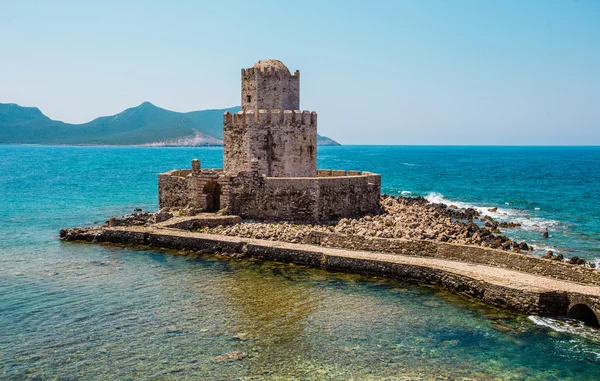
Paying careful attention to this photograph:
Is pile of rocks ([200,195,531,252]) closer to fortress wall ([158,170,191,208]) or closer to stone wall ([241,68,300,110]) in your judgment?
fortress wall ([158,170,191,208])

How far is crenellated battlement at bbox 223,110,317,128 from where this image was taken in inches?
1177

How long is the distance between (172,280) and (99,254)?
5.91m

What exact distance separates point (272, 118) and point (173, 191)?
7.26 m

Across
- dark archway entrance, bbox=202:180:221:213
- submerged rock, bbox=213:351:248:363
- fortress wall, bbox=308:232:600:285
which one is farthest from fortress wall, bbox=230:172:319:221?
submerged rock, bbox=213:351:248:363

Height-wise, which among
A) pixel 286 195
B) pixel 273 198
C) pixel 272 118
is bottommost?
pixel 273 198

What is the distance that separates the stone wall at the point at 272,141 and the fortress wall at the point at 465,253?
285 inches

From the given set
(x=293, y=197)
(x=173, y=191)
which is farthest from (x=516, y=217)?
(x=173, y=191)

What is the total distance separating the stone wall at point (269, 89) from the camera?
30375mm

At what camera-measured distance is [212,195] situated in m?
30.8

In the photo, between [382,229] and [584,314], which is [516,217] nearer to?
[382,229]

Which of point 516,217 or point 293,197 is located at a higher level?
point 293,197

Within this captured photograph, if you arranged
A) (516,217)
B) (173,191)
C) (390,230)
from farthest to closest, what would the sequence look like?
(516,217)
(173,191)
(390,230)

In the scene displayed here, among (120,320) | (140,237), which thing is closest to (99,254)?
(140,237)

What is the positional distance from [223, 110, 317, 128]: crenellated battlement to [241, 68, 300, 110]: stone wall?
66 cm
